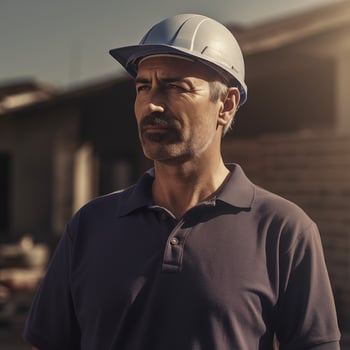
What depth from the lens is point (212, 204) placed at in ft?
7.98

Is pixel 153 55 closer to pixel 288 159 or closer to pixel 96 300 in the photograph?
pixel 96 300

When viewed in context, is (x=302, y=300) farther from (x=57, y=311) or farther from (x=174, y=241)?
(x=57, y=311)

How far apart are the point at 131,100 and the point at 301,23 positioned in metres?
5.70

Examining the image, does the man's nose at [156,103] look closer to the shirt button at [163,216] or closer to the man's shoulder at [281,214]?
the shirt button at [163,216]

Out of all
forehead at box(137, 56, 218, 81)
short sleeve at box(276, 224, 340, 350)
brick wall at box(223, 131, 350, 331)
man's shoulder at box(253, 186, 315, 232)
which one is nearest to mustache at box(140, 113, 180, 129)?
forehead at box(137, 56, 218, 81)

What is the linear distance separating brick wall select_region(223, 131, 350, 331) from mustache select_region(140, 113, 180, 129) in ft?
21.6

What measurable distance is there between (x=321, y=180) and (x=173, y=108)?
6886 mm

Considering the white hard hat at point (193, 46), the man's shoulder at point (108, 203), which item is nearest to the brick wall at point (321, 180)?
the white hard hat at point (193, 46)

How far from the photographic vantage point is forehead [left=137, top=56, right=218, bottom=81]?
244cm

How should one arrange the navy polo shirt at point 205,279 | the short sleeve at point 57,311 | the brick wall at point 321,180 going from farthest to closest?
the brick wall at point 321,180 → the short sleeve at point 57,311 → the navy polo shirt at point 205,279

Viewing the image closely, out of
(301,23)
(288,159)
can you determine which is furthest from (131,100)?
(288,159)

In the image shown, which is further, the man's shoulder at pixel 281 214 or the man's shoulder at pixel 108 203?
the man's shoulder at pixel 108 203

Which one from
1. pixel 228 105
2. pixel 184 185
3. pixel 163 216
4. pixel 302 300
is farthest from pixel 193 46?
pixel 302 300

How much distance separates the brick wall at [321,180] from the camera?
29.0 feet
